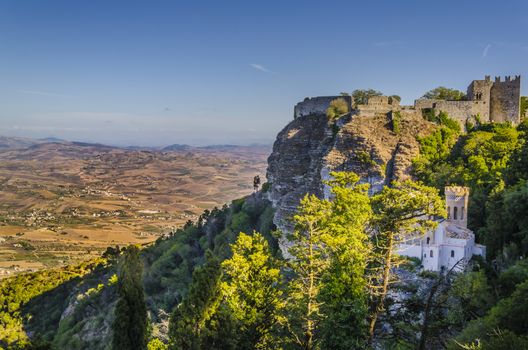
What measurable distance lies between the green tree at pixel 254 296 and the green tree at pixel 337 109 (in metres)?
29.1

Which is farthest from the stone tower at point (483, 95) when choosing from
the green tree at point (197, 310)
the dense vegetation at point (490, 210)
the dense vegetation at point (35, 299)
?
the dense vegetation at point (35, 299)

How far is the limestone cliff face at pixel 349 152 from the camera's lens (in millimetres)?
37219

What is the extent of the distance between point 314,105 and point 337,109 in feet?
16.3

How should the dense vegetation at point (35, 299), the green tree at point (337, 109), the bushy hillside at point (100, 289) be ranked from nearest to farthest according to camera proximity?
the green tree at point (337, 109) < the bushy hillside at point (100, 289) < the dense vegetation at point (35, 299)

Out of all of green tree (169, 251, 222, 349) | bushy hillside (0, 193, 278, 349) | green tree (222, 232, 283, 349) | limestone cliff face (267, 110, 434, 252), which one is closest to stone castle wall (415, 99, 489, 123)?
limestone cliff face (267, 110, 434, 252)

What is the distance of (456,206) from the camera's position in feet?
101

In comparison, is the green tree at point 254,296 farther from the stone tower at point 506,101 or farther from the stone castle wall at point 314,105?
the stone tower at point 506,101

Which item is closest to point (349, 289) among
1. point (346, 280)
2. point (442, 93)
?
point (346, 280)

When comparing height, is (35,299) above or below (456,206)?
below

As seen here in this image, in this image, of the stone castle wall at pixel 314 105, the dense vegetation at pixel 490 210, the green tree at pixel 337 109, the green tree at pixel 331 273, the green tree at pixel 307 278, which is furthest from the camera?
the stone castle wall at pixel 314 105

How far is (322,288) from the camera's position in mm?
17531

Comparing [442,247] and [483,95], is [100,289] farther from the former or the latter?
[483,95]

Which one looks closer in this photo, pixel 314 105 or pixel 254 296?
pixel 254 296

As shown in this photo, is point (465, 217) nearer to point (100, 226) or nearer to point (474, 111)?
point (474, 111)
